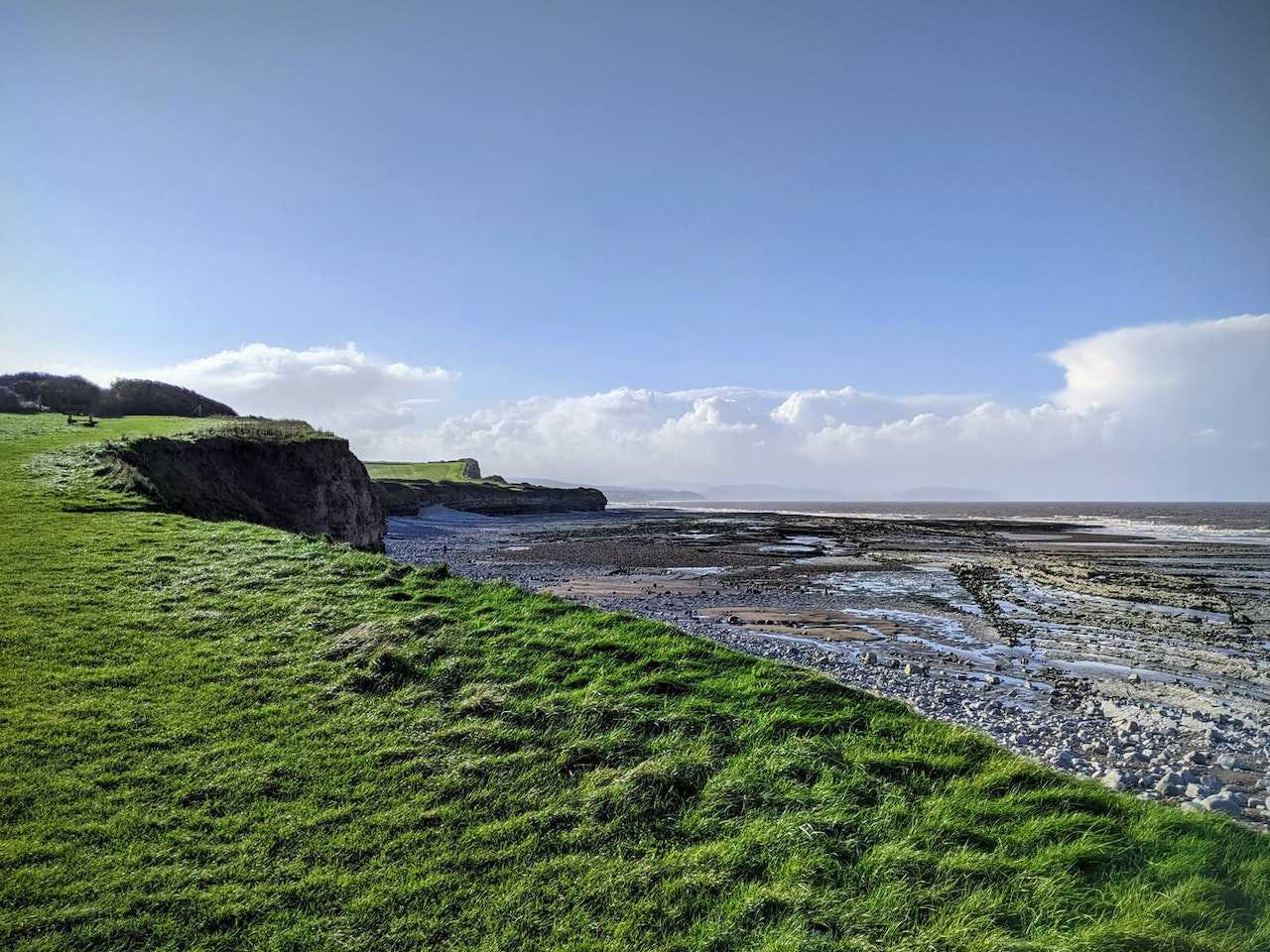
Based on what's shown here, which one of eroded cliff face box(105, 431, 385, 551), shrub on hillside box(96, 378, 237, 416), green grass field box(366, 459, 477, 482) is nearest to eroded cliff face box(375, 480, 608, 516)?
green grass field box(366, 459, 477, 482)

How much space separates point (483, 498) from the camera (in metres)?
107

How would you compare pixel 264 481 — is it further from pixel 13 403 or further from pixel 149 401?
pixel 149 401

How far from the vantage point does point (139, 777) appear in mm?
6758

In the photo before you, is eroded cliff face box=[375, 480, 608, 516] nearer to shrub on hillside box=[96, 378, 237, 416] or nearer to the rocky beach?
A: shrub on hillside box=[96, 378, 237, 416]

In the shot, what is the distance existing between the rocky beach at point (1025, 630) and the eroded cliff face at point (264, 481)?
5.47 m

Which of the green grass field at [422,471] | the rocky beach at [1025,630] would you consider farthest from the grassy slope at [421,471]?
the rocky beach at [1025,630]

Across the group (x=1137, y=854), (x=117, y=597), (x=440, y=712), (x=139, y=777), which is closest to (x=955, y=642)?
(x=1137, y=854)

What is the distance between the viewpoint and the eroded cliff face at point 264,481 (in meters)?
22.8

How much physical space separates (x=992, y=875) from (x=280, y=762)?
26.6 ft

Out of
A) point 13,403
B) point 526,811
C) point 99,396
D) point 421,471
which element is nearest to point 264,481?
point 13,403

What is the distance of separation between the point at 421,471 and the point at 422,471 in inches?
7.9

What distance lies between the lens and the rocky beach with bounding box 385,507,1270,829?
10656mm

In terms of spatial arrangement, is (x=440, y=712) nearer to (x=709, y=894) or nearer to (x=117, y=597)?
(x=709, y=894)

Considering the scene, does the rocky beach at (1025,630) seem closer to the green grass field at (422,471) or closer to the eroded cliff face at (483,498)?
the eroded cliff face at (483,498)
